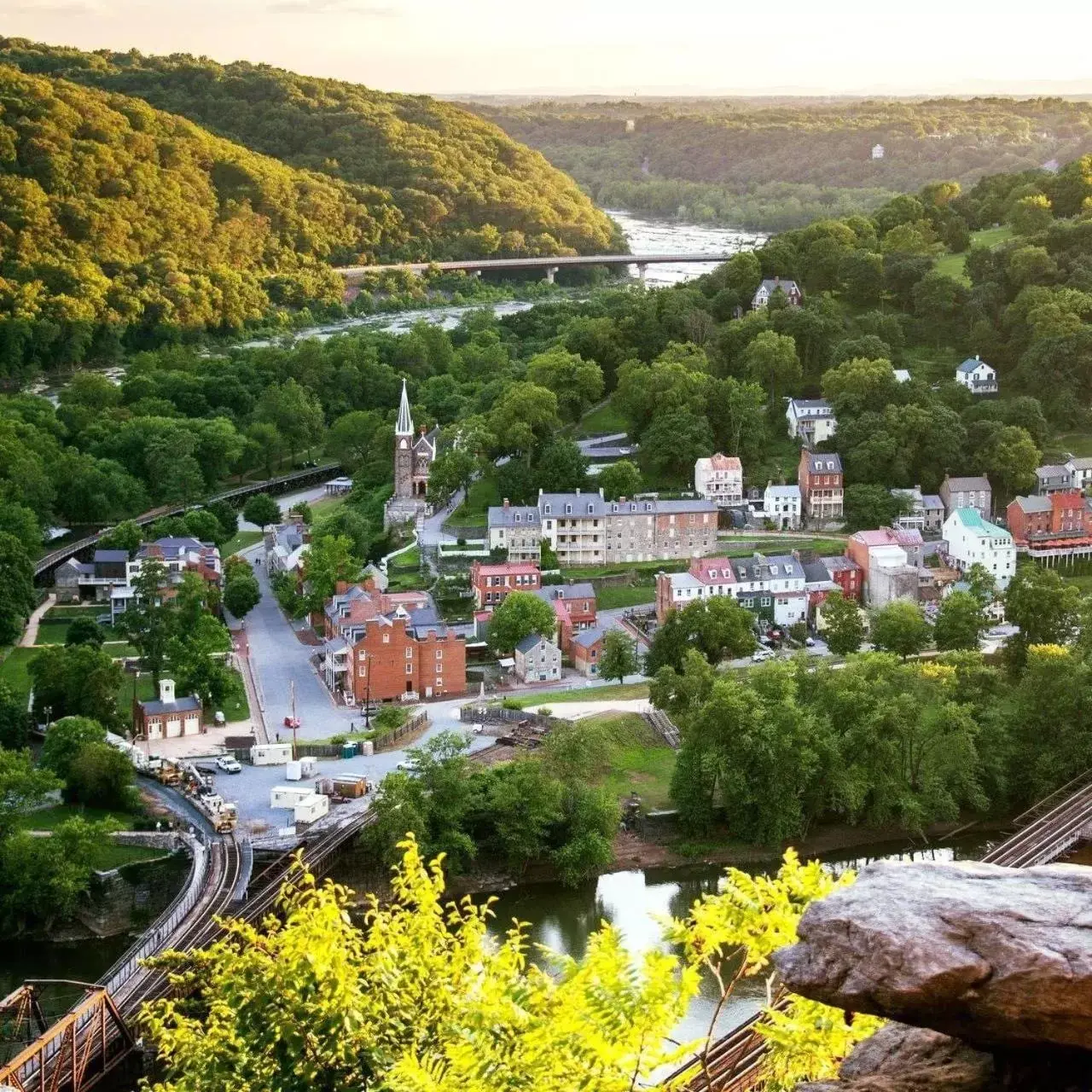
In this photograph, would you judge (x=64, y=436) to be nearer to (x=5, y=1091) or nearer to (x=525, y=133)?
(x=5, y=1091)

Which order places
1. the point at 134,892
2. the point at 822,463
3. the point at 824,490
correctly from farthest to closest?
1. the point at 824,490
2. the point at 822,463
3. the point at 134,892

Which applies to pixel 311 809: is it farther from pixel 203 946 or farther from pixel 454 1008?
pixel 454 1008

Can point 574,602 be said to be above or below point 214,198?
Answer: below

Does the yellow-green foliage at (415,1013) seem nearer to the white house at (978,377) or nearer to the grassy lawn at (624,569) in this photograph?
the grassy lawn at (624,569)

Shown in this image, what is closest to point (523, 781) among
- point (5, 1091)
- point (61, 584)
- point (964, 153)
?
point (5, 1091)

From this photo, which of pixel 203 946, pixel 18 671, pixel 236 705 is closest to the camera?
pixel 203 946

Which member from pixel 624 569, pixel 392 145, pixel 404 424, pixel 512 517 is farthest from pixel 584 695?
pixel 392 145

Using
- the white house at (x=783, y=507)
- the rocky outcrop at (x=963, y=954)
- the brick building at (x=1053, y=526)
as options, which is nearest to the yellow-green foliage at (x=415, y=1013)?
the rocky outcrop at (x=963, y=954)

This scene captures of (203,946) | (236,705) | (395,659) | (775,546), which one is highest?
(775,546)

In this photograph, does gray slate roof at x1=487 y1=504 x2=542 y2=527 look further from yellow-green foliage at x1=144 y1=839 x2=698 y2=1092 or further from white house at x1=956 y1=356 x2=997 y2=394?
yellow-green foliage at x1=144 y1=839 x2=698 y2=1092
